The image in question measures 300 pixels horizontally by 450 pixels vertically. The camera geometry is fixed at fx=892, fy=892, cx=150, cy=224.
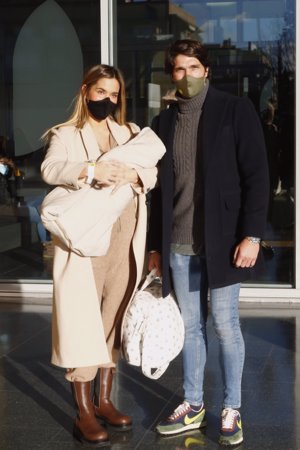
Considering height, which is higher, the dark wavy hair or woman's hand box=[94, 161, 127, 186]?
the dark wavy hair

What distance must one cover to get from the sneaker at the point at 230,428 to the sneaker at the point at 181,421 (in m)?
0.22

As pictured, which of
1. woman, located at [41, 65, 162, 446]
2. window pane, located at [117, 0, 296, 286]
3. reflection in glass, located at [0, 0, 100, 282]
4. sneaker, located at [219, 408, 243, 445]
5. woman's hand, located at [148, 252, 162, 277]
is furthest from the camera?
reflection in glass, located at [0, 0, 100, 282]

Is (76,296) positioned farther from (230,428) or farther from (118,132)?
(230,428)

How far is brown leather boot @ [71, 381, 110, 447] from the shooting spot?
170 inches

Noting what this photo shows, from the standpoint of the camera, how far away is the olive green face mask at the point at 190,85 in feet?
13.5

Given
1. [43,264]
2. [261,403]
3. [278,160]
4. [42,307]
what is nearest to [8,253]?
[43,264]

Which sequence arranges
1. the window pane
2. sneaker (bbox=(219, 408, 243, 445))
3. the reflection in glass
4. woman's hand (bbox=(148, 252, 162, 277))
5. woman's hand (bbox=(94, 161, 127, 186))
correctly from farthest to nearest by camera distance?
Result: 1. the reflection in glass
2. the window pane
3. woman's hand (bbox=(148, 252, 162, 277))
4. sneaker (bbox=(219, 408, 243, 445))
5. woman's hand (bbox=(94, 161, 127, 186))

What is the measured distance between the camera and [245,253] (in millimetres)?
4121

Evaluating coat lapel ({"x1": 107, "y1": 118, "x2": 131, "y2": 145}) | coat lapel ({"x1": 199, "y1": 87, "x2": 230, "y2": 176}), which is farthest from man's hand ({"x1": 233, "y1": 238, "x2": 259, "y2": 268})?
coat lapel ({"x1": 107, "y1": 118, "x2": 131, "y2": 145})

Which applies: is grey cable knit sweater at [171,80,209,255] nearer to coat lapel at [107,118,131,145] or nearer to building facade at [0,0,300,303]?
coat lapel at [107,118,131,145]

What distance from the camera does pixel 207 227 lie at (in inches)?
162

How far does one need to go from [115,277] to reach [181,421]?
806 mm

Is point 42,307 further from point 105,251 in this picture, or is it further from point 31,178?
point 105,251

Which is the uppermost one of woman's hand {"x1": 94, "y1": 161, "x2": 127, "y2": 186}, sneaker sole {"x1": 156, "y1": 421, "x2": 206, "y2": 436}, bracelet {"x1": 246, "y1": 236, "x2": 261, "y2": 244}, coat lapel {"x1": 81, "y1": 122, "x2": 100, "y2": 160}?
coat lapel {"x1": 81, "y1": 122, "x2": 100, "y2": 160}
